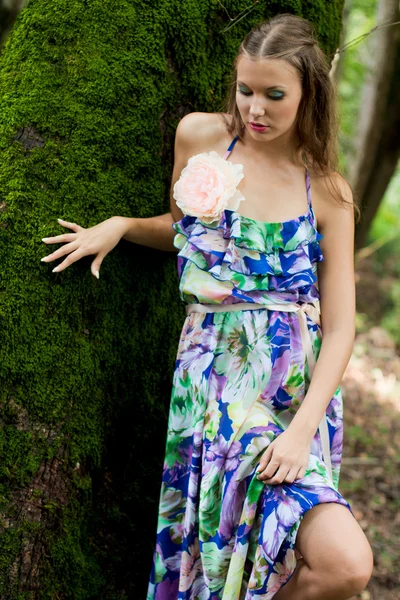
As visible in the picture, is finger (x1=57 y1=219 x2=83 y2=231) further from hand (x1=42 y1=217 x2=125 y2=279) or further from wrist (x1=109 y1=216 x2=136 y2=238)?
wrist (x1=109 y1=216 x2=136 y2=238)

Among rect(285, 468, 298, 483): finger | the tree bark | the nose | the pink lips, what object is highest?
the tree bark

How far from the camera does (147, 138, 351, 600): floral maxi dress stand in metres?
2.26

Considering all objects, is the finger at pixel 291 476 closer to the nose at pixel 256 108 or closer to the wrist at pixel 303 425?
the wrist at pixel 303 425

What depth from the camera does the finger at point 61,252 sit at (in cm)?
229

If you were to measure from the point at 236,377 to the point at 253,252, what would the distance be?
42 cm

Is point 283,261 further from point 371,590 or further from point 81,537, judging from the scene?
point 371,590

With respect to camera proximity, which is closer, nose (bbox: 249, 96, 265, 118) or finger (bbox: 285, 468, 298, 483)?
finger (bbox: 285, 468, 298, 483)

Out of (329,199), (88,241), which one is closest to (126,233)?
(88,241)

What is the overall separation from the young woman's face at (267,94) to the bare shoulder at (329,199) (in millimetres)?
263

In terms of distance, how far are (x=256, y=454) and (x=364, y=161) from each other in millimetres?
3895

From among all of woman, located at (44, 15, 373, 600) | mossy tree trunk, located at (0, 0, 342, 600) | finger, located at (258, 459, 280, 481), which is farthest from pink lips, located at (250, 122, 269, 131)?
finger, located at (258, 459, 280, 481)

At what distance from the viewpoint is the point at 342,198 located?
8.07 ft

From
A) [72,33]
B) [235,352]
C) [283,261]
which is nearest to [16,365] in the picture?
[235,352]

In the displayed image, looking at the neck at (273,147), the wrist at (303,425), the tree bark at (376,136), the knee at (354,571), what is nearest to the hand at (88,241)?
the neck at (273,147)
